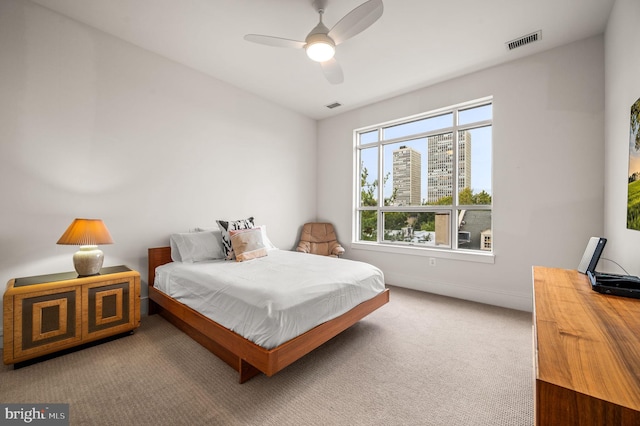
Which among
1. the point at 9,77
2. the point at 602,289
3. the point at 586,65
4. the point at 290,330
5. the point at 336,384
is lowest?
the point at 336,384

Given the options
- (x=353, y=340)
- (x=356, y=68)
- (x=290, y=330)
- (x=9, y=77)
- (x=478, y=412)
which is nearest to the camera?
(x=478, y=412)

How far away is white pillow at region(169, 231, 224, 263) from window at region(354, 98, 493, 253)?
2.49m

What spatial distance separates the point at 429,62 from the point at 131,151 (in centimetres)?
355

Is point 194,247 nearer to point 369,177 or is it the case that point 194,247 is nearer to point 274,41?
point 274,41

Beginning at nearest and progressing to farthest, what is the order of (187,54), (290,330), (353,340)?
(290,330)
(353,340)
(187,54)

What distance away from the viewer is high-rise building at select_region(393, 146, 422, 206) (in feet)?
13.5

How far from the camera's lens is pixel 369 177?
4.67m

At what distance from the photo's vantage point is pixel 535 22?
2496mm

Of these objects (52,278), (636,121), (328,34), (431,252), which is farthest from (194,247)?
(636,121)

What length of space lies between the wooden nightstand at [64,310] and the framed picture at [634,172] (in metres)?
3.84

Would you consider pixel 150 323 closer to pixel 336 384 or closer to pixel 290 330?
pixel 290 330

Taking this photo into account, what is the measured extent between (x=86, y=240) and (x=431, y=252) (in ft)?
12.8

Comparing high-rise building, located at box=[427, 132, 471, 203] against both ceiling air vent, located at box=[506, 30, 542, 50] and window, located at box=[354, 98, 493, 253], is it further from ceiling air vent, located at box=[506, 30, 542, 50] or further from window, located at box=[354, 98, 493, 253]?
ceiling air vent, located at box=[506, 30, 542, 50]

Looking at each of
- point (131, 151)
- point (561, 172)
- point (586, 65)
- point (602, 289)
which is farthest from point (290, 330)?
point (586, 65)
